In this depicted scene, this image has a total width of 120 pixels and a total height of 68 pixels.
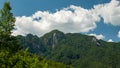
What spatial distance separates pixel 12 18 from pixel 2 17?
155cm

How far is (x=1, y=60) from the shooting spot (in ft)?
131

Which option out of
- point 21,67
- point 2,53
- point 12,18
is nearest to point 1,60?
point 2,53

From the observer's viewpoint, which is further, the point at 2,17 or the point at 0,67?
the point at 2,17

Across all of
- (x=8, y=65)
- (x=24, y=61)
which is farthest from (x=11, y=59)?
(x=24, y=61)

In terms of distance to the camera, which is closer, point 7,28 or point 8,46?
point 8,46

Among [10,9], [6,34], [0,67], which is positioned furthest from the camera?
[10,9]

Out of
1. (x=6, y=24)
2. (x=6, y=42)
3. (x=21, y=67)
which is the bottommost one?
(x=21, y=67)

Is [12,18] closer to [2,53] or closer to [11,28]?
[11,28]

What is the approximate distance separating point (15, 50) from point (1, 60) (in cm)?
288

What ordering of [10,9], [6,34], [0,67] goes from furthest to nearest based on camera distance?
[10,9]
[6,34]
[0,67]

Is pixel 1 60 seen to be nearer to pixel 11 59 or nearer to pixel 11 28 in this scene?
pixel 11 59

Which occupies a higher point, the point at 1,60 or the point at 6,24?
the point at 6,24

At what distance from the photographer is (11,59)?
40.2m

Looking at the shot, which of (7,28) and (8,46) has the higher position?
(7,28)
